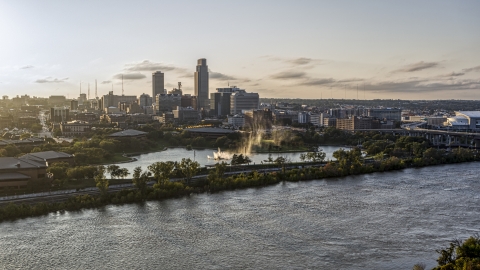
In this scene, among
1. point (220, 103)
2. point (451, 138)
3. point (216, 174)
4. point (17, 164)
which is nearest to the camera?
point (17, 164)

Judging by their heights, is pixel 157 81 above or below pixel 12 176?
above

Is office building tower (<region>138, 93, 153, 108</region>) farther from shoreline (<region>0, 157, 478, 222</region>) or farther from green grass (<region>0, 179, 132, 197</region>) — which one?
green grass (<region>0, 179, 132, 197</region>)

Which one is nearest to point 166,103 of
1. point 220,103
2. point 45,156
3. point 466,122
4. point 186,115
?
point 220,103

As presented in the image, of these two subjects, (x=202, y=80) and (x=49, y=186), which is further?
(x=202, y=80)

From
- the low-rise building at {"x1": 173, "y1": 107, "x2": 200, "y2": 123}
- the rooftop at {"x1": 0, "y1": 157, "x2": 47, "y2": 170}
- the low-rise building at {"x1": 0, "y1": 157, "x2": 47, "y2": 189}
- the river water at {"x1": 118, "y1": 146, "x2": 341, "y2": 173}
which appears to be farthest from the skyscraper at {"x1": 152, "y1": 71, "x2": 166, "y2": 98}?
the low-rise building at {"x1": 0, "y1": 157, "x2": 47, "y2": 189}

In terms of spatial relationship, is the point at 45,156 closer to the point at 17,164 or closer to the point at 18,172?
the point at 17,164

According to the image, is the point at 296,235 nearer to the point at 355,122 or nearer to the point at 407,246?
the point at 407,246

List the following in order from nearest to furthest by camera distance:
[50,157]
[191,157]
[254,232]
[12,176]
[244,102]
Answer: [254,232], [12,176], [50,157], [191,157], [244,102]

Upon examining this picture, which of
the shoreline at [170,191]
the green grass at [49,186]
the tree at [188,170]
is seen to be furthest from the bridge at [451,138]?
the green grass at [49,186]

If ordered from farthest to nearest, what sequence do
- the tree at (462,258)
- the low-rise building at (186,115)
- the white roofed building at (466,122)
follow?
1. the low-rise building at (186,115)
2. the white roofed building at (466,122)
3. the tree at (462,258)

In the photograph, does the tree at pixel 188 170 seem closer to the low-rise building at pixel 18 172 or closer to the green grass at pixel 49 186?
the green grass at pixel 49 186
